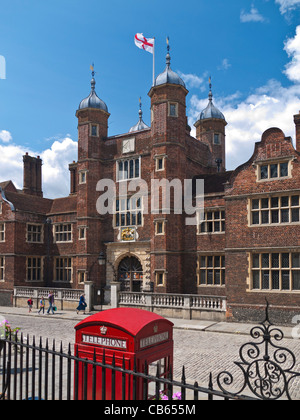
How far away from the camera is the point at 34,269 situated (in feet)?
96.1

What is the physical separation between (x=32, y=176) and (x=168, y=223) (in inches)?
769

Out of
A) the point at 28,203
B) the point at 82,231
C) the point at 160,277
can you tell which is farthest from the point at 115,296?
the point at 28,203

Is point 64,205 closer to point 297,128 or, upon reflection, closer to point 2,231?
point 2,231

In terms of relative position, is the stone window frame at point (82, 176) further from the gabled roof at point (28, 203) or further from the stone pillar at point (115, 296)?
the stone pillar at point (115, 296)

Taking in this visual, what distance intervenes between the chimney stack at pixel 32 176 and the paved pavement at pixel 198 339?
53.9 ft

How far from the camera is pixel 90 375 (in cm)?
560

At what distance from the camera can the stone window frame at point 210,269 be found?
22000 millimetres

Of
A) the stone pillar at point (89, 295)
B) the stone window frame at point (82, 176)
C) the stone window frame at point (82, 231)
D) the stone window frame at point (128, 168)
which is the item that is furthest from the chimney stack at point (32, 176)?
the stone pillar at point (89, 295)

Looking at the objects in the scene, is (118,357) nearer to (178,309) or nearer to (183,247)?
(178,309)

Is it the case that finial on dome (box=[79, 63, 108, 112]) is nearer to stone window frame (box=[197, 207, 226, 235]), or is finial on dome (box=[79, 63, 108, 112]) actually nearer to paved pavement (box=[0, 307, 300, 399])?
stone window frame (box=[197, 207, 226, 235])

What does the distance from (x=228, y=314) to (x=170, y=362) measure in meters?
13.2

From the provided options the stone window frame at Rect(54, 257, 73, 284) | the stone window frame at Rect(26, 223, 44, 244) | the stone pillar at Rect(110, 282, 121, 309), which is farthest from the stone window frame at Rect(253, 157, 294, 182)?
the stone window frame at Rect(26, 223, 44, 244)
